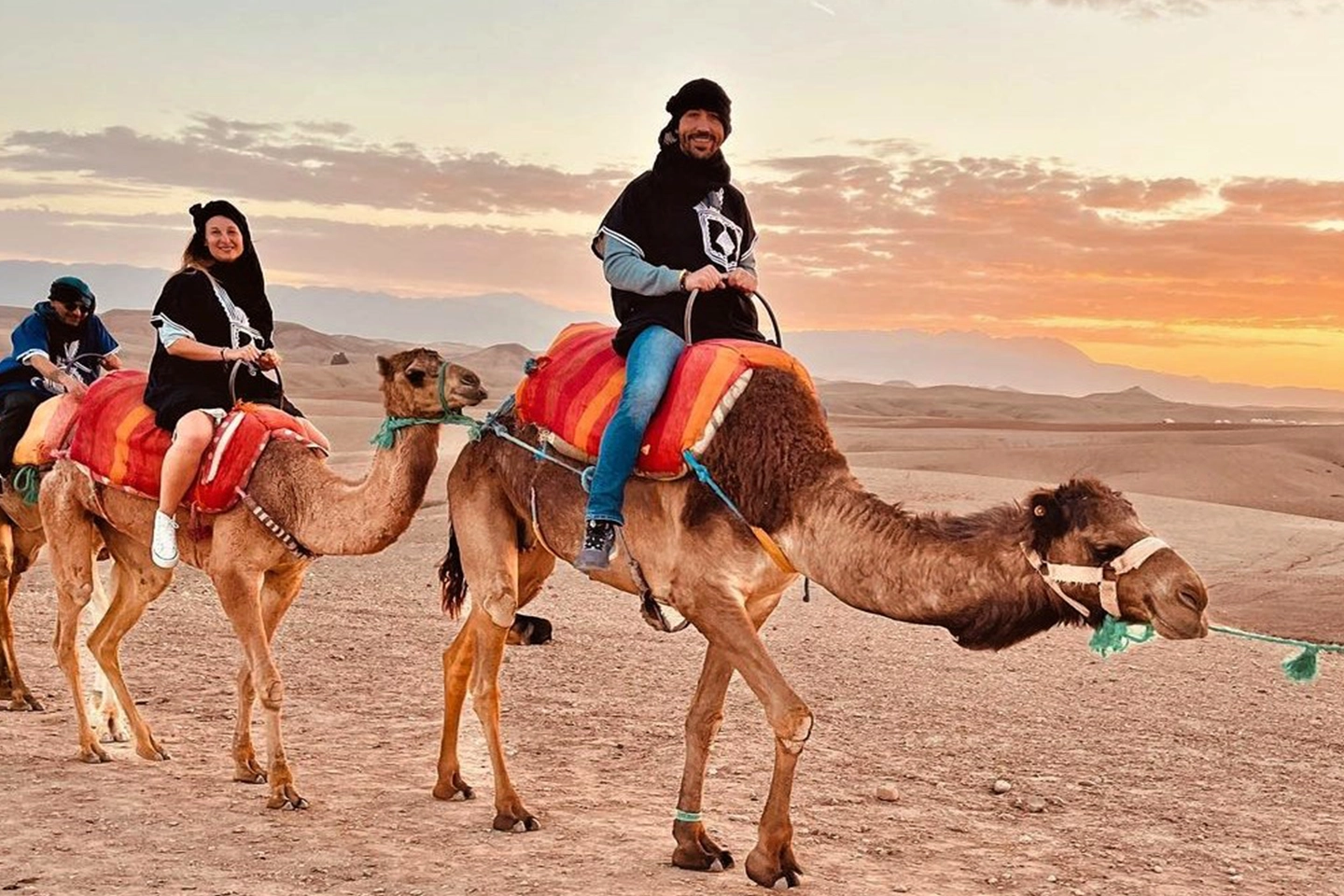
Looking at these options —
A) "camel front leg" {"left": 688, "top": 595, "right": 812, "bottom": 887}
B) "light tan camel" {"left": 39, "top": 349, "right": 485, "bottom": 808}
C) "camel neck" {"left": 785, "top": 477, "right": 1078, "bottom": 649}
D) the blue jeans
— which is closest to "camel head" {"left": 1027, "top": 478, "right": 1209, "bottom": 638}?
"camel neck" {"left": 785, "top": 477, "right": 1078, "bottom": 649}

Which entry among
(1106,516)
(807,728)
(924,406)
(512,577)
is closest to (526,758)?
(512,577)

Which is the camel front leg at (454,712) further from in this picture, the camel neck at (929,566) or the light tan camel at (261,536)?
the camel neck at (929,566)

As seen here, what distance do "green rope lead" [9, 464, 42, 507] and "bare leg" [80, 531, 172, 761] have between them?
0.96 metres

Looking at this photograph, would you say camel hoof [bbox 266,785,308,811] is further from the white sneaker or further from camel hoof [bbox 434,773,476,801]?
the white sneaker

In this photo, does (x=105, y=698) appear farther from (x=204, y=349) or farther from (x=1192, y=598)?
(x=1192, y=598)

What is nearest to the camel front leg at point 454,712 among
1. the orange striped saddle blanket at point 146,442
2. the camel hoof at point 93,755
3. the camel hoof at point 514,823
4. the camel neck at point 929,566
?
the camel hoof at point 514,823

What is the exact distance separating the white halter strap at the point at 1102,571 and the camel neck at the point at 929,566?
0.06 metres

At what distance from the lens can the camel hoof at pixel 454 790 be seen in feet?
23.6

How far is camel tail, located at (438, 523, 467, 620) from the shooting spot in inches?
290

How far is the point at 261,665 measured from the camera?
23.2 feet

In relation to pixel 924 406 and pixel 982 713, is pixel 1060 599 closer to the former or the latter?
pixel 982 713

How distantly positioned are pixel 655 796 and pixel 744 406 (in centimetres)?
251

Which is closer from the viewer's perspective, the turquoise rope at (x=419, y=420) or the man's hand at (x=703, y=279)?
the man's hand at (x=703, y=279)

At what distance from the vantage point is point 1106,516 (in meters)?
4.71
